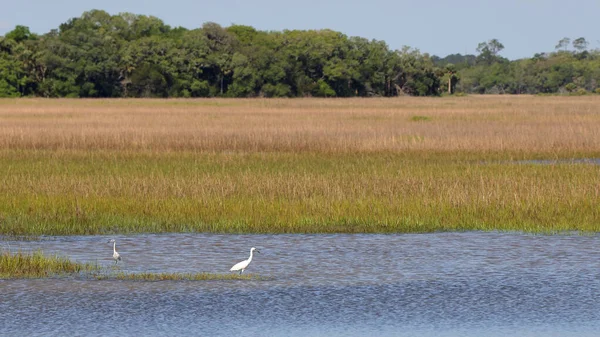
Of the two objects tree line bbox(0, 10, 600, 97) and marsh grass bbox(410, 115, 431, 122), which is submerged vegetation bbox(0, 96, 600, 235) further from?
tree line bbox(0, 10, 600, 97)

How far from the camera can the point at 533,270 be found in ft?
42.3

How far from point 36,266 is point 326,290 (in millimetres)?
3693

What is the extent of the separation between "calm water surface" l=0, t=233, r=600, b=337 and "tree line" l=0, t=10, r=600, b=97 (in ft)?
258

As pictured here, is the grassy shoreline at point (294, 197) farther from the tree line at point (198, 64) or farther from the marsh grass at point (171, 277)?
the tree line at point (198, 64)

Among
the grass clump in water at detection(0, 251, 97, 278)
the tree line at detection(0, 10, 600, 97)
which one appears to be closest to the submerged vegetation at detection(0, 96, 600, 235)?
the grass clump in water at detection(0, 251, 97, 278)

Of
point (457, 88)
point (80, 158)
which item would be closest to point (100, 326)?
point (80, 158)

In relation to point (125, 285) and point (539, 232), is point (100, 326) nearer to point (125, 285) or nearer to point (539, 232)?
point (125, 285)

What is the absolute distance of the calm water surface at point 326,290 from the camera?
33.0 feet

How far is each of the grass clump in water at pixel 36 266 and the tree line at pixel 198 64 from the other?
79.3m

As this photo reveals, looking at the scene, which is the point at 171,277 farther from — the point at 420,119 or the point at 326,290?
the point at 420,119

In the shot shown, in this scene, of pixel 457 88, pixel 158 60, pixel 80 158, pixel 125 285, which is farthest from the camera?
pixel 457 88

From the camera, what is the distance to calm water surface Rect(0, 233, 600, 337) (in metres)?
10.0

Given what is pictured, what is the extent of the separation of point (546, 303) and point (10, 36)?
10078 cm

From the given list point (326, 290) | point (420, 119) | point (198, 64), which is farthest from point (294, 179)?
point (198, 64)
